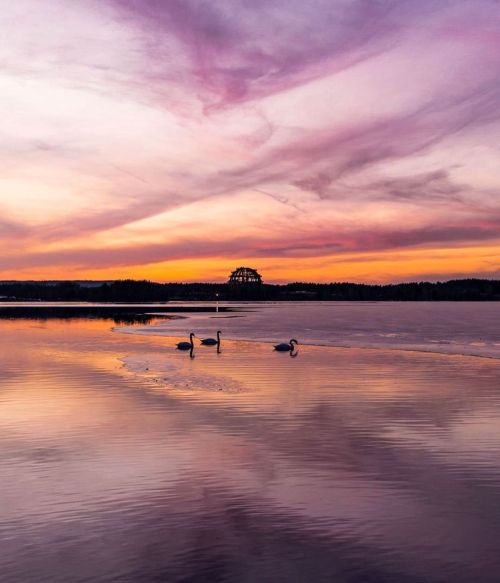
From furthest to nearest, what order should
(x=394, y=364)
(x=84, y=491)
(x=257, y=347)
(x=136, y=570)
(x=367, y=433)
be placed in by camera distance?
(x=257, y=347) < (x=394, y=364) < (x=367, y=433) < (x=84, y=491) < (x=136, y=570)

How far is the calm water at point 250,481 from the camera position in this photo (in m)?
8.67

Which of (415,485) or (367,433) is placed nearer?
(415,485)

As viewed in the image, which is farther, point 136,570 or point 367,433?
point 367,433

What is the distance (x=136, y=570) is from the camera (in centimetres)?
841

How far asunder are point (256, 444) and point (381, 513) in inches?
191

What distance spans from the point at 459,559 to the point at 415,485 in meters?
3.02

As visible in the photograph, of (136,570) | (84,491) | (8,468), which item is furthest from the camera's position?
(8,468)

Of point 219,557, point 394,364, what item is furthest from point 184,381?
point 219,557

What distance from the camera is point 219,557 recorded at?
8758 mm

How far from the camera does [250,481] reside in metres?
12.0

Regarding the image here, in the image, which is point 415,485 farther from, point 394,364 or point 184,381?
point 394,364

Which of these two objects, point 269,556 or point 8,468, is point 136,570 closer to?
point 269,556

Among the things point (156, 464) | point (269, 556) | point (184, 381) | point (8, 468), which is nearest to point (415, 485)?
point (269, 556)

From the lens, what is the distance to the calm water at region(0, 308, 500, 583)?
8.67 meters
